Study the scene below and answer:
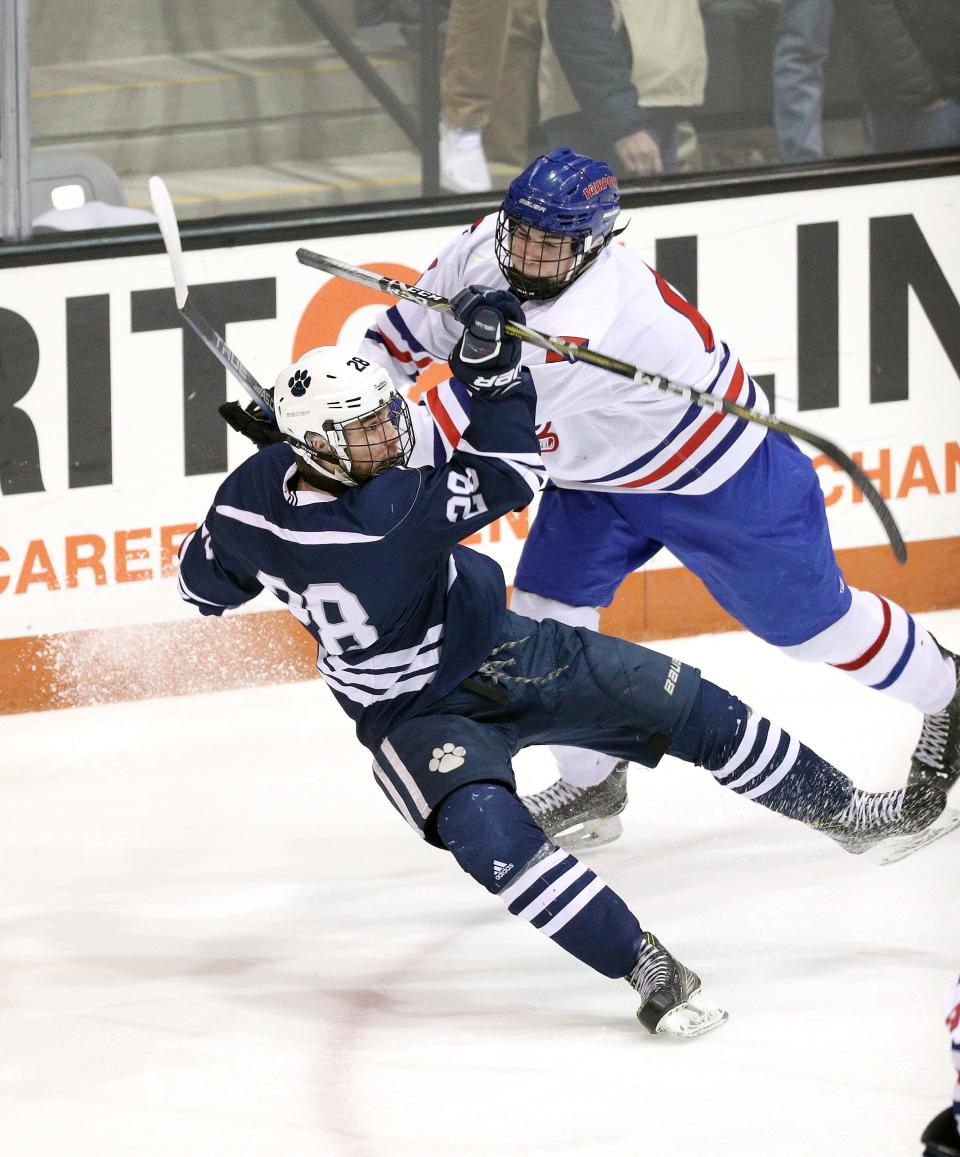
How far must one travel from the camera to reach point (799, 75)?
4.69 metres

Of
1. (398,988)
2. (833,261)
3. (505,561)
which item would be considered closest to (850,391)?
(833,261)

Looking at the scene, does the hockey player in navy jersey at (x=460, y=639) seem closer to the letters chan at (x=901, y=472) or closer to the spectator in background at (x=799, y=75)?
the letters chan at (x=901, y=472)

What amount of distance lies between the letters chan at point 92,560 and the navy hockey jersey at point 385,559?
4.71ft

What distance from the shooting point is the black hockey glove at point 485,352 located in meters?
2.65

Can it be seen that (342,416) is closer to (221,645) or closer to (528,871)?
(528,871)

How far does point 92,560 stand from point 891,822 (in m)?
1.95

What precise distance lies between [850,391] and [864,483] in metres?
1.51

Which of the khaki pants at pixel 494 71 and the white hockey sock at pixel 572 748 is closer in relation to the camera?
the white hockey sock at pixel 572 748

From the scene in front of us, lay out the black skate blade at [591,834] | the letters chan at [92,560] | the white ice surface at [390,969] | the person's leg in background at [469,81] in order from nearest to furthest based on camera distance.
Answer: the white ice surface at [390,969] → the black skate blade at [591,834] → the letters chan at [92,560] → the person's leg in background at [469,81]

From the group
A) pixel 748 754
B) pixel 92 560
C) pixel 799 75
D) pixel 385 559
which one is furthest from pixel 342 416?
pixel 799 75

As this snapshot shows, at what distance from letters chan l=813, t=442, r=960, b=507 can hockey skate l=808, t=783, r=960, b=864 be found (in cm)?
148

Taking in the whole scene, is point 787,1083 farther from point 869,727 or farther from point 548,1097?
point 869,727

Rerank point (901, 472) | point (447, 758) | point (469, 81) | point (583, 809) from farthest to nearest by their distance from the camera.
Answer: point (901, 472) → point (469, 81) → point (583, 809) → point (447, 758)

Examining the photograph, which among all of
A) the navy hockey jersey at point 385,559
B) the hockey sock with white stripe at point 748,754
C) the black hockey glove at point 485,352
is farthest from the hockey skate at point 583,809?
the black hockey glove at point 485,352
